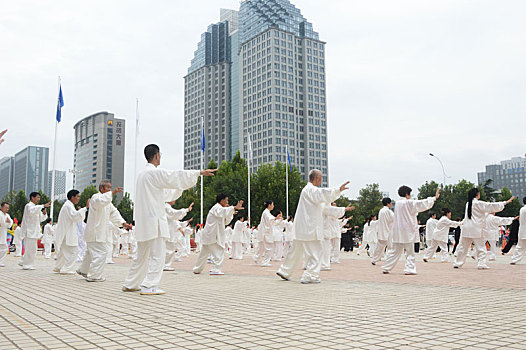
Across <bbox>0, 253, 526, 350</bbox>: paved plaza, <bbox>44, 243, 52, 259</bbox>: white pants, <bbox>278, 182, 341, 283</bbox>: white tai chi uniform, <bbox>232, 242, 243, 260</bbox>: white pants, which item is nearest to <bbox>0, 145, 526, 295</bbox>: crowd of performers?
<bbox>278, 182, 341, 283</bbox>: white tai chi uniform

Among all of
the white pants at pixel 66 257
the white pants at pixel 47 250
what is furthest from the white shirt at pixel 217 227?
the white pants at pixel 47 250

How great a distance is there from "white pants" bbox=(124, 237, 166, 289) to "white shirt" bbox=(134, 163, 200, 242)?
16 cm

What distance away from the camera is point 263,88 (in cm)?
12788

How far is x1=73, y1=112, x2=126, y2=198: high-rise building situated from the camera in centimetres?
10731

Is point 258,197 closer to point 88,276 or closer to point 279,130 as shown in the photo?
point 88,276

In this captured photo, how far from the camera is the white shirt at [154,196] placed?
24.7ft

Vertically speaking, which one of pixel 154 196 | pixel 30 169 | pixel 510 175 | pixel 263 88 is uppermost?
pixel 263 88

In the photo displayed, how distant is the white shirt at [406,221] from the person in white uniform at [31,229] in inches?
400

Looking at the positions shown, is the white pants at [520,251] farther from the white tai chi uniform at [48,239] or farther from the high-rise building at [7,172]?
the high-rise building at [7,172]

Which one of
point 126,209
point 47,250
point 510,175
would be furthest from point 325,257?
point 510,175

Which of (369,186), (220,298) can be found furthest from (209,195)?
(220,298)

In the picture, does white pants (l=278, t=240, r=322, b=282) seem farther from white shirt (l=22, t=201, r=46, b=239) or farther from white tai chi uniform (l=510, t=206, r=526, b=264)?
white tai chi uniform (l=510, t=206, r=526, b=264)

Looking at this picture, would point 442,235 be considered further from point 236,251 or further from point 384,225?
point 236,251

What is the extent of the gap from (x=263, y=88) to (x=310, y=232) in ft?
397
